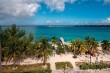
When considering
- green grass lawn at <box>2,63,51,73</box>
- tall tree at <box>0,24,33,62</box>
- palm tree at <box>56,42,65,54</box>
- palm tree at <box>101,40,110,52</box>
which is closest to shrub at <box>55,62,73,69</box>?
green grass lawn at <box>2,63,51,73</box>

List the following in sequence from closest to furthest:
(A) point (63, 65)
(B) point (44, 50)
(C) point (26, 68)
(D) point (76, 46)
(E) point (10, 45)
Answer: (C) point (26, 68)
(E) point (10, 45)
(A) point (63, 65)
(B) point (44, 50)
(D) point (76, 46)

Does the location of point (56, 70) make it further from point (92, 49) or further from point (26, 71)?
point (92, 49)

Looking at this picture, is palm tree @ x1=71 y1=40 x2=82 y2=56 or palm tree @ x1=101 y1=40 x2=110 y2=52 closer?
palm tree @ x1=71 y1=40 x2=82 y2=56

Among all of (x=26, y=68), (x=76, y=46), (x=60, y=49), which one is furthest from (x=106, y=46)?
(x=26, y=68)

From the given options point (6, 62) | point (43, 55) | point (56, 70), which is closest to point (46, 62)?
point (43, 55)

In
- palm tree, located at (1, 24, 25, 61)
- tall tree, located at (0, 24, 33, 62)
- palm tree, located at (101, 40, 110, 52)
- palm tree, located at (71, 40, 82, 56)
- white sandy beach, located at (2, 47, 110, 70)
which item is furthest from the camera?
palm tree, located at (101, 40, 110, 52)

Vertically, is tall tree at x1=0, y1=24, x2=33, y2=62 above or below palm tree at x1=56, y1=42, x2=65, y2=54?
above

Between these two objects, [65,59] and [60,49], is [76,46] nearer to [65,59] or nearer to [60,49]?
[60,49]

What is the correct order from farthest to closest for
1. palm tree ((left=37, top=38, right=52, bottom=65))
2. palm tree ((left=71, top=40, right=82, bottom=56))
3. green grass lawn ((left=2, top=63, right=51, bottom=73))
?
palm tree ((left=71, top=40, right=82, bottom=56)), palm tree ((left=37, top=38, right=52, bottom=65)), green grass lawn ((left=2, top=63, right=51, bottom=73))

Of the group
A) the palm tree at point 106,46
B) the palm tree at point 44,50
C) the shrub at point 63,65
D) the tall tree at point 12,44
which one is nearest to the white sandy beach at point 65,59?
the shrub at point 63,65

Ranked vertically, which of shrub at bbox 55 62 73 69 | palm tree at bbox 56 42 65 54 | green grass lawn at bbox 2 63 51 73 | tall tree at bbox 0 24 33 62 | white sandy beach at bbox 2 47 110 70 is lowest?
green grass lawn at bbox 2 63 51 73

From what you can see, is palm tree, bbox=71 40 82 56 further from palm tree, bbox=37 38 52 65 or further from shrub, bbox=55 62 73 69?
palm tree, bbox=37 38 52 65

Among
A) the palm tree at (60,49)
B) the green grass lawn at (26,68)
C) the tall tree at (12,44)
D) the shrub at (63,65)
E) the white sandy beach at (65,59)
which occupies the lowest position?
the green grass lawn at (26,68)

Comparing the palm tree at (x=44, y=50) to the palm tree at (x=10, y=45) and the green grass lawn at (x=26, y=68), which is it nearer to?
the green grass lawn at (x=26, y=68)
